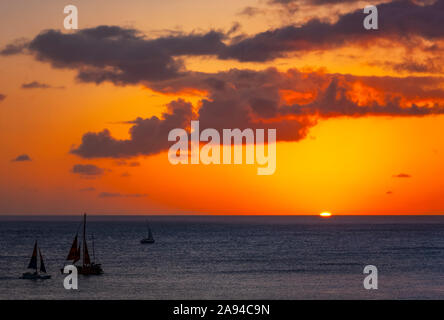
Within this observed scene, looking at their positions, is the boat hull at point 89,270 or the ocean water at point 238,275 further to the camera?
the boat hull at point 89,270

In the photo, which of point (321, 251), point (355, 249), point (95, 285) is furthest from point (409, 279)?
point (355, 249)

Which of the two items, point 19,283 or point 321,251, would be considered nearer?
point 19,283

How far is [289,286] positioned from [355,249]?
80438mm

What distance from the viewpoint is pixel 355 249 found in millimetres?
161125

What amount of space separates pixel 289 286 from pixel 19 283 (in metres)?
34.1

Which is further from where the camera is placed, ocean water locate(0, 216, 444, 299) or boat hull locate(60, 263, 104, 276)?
boat hull locate(60, 263, 104, 276)
